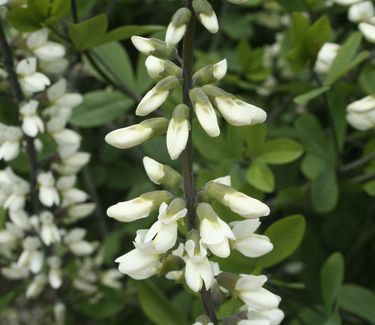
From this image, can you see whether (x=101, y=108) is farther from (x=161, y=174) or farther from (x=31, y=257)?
(x=161, y=174)

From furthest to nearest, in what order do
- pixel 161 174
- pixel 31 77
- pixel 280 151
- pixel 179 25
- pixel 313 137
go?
pixel 313 137, pixel 280 151, pixel 31 77, pixel 161 174, pixel 179 25

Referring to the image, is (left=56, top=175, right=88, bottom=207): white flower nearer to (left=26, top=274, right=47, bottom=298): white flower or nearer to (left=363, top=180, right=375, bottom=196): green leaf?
(left=26, top=274, right=47, bottom=298): white flower

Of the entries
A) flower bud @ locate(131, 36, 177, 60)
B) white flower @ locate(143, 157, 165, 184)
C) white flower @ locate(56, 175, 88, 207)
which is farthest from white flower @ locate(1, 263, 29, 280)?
flower bud @ locate(131, 36, 177, 60)

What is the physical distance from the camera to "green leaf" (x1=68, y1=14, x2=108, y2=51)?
1471 mm

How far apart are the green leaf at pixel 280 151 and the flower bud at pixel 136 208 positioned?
0.59m

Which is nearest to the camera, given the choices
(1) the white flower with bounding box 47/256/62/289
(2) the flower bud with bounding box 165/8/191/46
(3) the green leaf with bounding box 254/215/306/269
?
(2) the flower bud with bounding box 165/8/191/46

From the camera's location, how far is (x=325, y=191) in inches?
70.4

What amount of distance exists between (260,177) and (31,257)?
54cm

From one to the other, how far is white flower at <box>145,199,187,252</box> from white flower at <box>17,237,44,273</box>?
621mm

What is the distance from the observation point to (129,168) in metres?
2.27

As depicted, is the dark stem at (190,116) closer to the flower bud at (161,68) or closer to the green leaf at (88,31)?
the flower bud at (161,68)

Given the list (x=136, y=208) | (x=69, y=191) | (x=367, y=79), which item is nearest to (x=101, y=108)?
(x=69, y=191)

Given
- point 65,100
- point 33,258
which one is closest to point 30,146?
point 65,100

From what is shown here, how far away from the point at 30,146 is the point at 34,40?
0.22 metres
